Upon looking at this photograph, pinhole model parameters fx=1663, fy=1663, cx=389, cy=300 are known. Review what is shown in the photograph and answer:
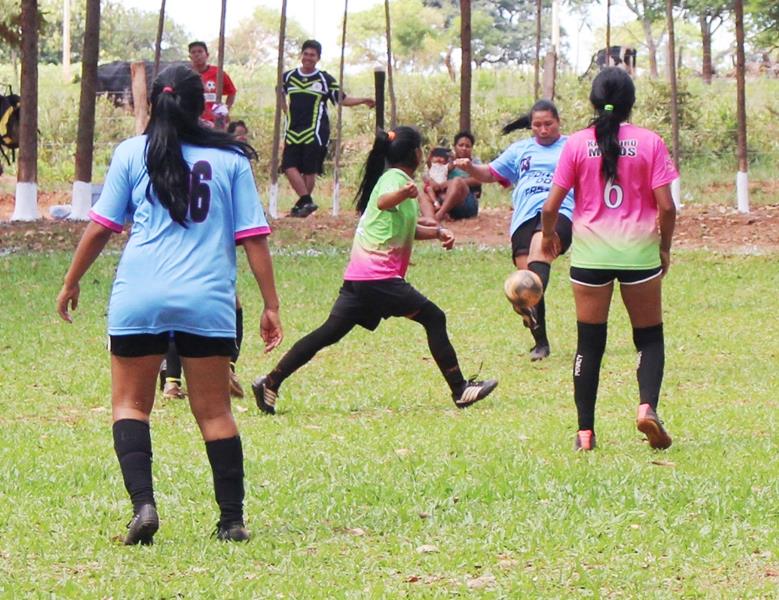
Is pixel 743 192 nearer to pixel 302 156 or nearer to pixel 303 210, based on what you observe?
pixel 303 210

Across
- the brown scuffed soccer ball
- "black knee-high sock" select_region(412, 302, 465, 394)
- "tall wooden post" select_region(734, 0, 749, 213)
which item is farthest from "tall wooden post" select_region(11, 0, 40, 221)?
the brown scuffed soccer ball

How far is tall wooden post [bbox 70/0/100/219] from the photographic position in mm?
23328

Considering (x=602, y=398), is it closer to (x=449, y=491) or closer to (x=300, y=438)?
(x=300, y=438)

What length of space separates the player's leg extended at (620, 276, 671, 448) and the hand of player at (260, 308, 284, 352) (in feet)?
7.54

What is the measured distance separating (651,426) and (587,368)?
0.46 meters

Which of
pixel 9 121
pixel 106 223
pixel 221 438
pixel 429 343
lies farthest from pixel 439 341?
pixel 9 121

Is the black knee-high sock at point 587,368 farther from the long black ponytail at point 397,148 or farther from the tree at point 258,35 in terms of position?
the tree at point 258,35

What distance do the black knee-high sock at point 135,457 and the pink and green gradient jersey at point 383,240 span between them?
11.8 feet

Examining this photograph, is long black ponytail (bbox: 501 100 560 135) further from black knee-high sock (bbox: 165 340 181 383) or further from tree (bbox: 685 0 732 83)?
tree (bbox: 685 0 732 83)

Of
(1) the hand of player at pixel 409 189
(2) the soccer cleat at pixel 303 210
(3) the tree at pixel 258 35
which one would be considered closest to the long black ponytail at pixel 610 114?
(1) the hand of player at pixel 409 189

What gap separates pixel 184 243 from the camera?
6.01 m

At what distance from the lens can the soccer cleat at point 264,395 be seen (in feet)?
32.4

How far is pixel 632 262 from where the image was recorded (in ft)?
25.8

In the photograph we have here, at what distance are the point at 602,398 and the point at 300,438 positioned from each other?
2.39 m
